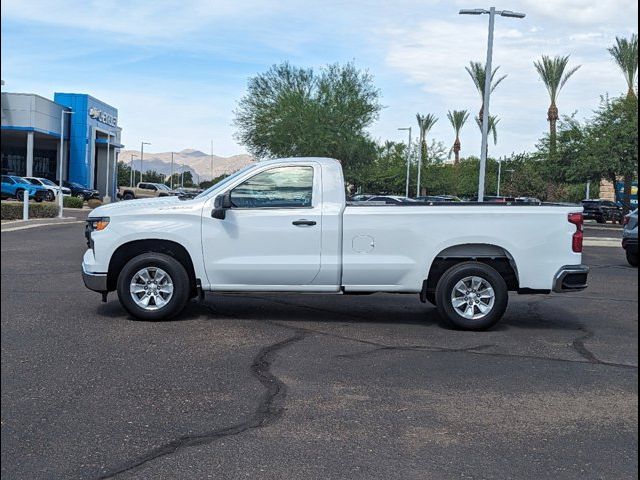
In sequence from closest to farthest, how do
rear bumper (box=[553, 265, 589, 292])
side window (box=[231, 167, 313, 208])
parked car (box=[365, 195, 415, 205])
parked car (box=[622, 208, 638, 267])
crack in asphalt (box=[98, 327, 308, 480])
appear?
parked car (box=[622, 208, 638, 267]) → crack in asphalt (box=[98, 327, 308, 480]) → rear bumper (box=[553, 265, 589, 292]) → side window (box=[231, 167, 313, 208]) → parked car (box=[365, 195, 415, 205])

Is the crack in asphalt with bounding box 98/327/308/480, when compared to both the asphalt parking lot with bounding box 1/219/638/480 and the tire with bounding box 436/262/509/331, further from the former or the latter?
the tire with bounding box 436/262/509/331

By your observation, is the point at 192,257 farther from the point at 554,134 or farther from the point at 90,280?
the point at 554,134

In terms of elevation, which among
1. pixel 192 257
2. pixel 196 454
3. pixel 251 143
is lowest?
pixel 196 454

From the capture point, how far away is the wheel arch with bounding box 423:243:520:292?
872 centimetres

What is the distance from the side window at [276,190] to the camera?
29.1 ft

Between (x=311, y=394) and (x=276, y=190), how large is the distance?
358 centimetres

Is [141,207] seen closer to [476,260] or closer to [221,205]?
[221,205]

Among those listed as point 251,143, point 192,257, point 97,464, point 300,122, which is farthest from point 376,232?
point 251,143

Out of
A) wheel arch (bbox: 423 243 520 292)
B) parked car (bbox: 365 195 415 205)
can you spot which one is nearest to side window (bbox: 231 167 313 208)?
parked car (bbox: 365 195 415 205)

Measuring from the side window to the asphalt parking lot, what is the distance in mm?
1418

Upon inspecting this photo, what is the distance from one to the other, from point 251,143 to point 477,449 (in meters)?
46.8

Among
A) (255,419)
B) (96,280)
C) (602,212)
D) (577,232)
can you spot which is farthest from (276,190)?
(602,212)

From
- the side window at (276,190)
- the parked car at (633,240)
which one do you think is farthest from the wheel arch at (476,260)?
the parked car at (633,240)

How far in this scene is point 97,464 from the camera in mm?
4246
